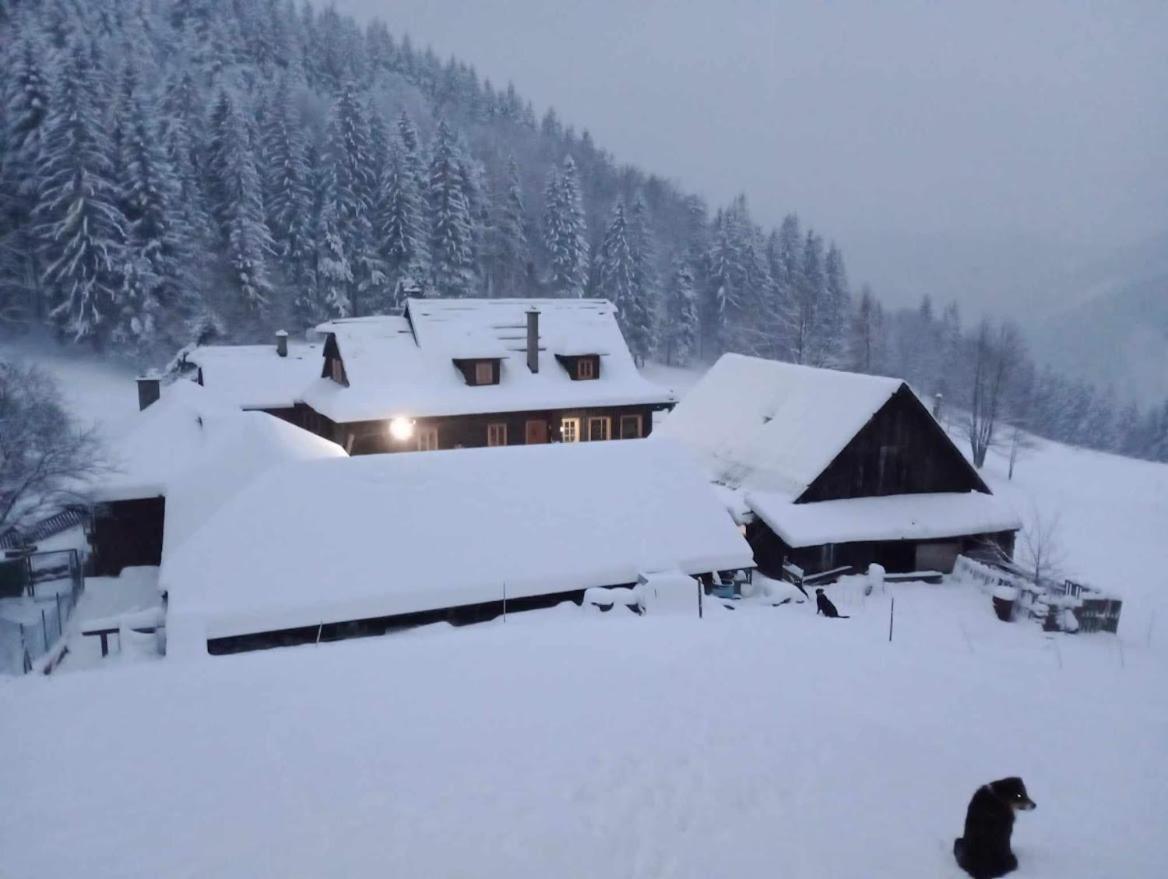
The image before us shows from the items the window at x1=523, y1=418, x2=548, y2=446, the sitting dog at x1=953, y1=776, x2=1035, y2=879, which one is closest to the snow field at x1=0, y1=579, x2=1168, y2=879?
the sitting dog at x1=953, y1=776, x2=1035, y2=879

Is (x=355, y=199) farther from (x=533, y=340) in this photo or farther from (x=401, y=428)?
(x=401, y=428)

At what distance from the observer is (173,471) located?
20.7 meters

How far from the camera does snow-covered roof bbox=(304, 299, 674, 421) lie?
30516 mm

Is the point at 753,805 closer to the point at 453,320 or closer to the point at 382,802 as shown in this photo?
the point at 382,802

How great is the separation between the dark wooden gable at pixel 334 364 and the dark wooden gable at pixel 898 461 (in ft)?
66.4

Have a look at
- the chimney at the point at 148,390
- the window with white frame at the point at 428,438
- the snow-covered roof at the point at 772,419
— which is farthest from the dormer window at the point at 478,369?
the chimney at the point at 148,390

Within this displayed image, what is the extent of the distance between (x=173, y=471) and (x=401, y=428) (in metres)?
10.4

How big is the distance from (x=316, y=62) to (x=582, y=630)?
108837 mm

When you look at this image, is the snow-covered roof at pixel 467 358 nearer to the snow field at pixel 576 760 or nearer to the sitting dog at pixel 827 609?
the sitting dog at pixel 827 609

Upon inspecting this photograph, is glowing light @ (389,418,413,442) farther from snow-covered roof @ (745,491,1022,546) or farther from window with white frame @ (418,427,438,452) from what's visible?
snow-covered roof @ (745,491,1022,546)

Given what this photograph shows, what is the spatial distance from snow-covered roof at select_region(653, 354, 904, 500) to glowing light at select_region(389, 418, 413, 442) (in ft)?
34.3

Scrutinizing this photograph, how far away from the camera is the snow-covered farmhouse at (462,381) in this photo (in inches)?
1195

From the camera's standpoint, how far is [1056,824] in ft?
23.2

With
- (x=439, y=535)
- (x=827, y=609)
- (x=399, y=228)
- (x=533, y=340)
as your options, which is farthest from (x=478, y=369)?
(x=399, y=228)
